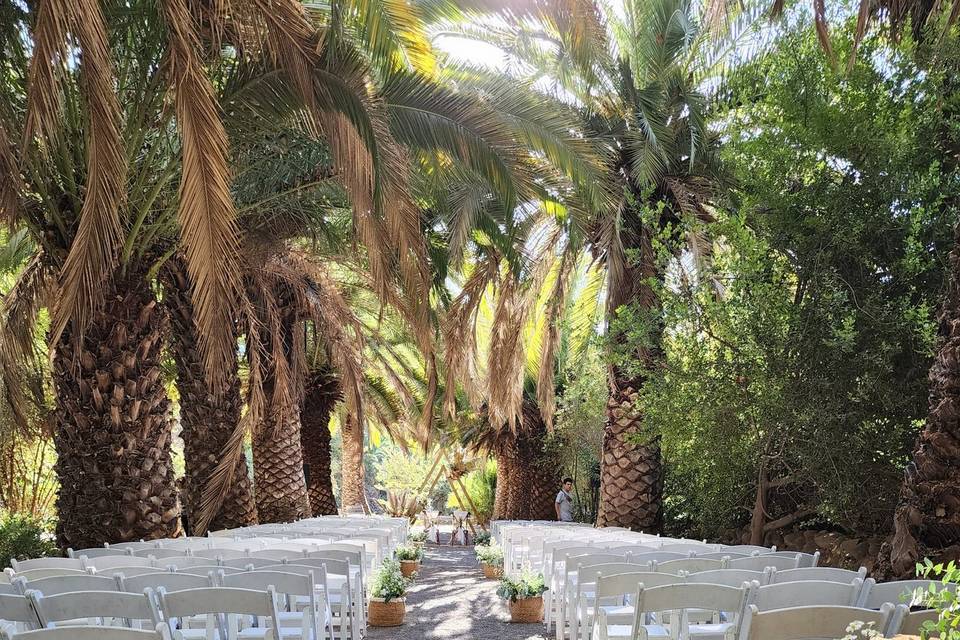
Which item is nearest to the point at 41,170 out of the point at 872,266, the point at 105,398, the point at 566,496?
the point at 105,398

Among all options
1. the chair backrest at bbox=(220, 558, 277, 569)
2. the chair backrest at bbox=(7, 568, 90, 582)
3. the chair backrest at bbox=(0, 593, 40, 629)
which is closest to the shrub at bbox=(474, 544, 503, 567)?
the chair backrest at bbox=(220, 558, 277, 569)

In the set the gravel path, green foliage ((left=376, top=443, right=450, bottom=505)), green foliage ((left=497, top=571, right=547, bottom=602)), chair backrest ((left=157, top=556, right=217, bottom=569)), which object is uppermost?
green foliage ((left=376, top=443, right=450, bottom=505))

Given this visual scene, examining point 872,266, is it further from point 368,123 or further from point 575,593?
point 368,123

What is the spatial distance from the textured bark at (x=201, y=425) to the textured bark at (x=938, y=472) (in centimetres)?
933

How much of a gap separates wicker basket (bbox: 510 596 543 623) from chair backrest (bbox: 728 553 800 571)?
369 centimetres

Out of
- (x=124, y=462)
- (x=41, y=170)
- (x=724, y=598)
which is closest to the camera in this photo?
(x=724, y=598)

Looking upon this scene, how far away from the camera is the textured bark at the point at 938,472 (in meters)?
6.45

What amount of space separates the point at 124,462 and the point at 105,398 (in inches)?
27.6

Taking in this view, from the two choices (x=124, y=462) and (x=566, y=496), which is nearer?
(x=124, y=462)

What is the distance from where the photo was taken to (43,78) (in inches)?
216

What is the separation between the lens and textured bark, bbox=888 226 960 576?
6453 mm

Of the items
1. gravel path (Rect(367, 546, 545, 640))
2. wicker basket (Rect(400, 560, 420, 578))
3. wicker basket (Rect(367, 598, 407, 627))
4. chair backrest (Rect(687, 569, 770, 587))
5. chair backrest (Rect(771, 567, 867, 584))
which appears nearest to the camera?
chair backrest (Rect(687, 569, 770, 587))

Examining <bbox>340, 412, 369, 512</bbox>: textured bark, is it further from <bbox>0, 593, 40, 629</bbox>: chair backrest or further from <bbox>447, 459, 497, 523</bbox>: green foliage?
<bbox>0, 593, 40, 629</bbox>: chair backrest

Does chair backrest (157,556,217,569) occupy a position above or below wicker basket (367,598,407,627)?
above
